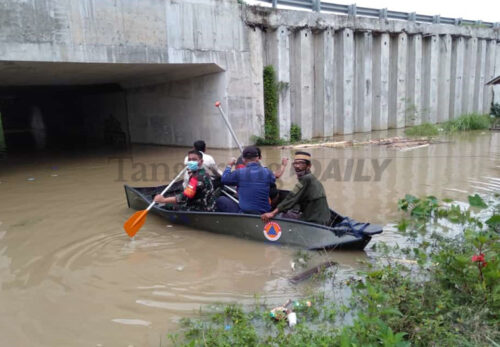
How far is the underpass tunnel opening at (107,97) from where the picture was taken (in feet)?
40.0

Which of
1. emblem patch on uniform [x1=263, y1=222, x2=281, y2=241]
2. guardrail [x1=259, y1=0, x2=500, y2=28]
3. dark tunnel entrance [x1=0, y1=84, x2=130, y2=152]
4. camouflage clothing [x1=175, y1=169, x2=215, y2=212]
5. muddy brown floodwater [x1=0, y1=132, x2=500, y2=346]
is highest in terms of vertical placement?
guardrail [x1=259, y1=0, x2=500, y2=28]

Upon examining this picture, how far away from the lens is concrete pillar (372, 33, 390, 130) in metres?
17.5

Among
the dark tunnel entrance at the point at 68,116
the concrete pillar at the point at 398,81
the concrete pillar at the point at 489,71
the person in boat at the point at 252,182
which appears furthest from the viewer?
the concrete pillar at the point at 489,71

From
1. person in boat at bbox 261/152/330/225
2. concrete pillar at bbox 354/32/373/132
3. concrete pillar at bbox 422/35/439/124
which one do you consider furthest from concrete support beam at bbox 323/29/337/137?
person in boat at bbox 261/152/330/225

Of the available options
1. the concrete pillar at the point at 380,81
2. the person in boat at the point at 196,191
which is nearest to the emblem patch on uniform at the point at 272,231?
the person in boat at the point at 196,191

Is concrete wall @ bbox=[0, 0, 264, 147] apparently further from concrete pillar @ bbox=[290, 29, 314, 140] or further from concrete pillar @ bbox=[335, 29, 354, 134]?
concrete pillar @ bbox=[335, 29, 354, 134]

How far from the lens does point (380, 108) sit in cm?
1814

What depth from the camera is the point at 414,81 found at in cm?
1894

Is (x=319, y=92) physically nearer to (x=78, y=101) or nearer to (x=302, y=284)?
(x=302, y=284)

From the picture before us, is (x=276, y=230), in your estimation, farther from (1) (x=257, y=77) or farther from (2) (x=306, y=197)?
(1) (x=257, y=77)

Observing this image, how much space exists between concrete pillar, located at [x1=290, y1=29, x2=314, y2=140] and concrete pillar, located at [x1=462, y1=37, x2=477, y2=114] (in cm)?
1026

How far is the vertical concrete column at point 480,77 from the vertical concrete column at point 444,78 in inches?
94.7

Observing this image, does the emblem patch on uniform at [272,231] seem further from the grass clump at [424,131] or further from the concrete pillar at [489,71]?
the concrete pillar at [489,71]

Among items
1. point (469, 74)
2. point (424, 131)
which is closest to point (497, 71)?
point (469, 74)
